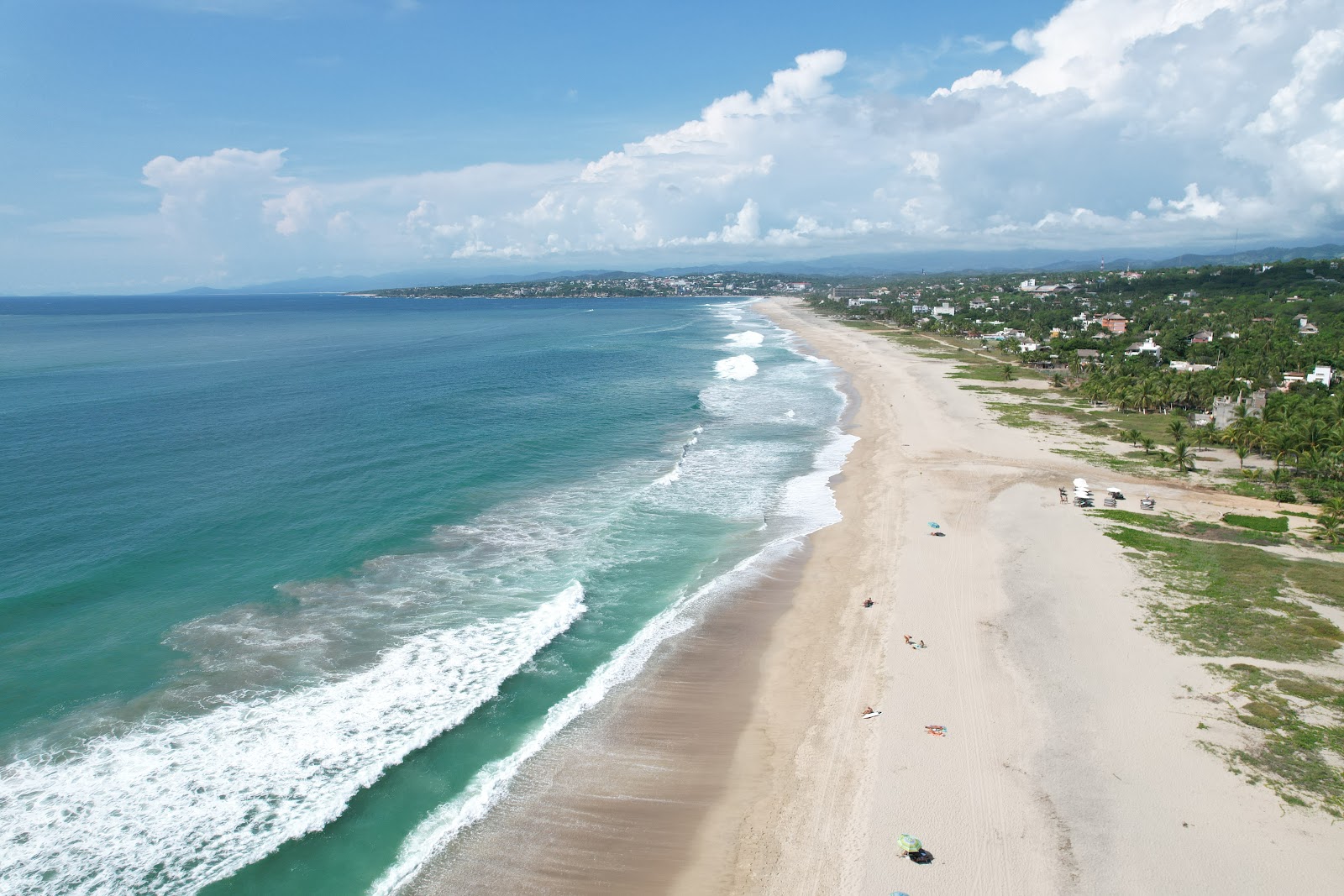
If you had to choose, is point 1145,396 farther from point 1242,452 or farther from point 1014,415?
point 1242,452

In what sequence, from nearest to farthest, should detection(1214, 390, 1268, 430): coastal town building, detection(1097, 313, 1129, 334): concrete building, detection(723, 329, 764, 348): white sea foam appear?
detection(1214, 390, 1268, 430): coastal town building, detection(1097, 313, 1129, 334): concrete building, detection(723, 329, 764, 348): white sea foam

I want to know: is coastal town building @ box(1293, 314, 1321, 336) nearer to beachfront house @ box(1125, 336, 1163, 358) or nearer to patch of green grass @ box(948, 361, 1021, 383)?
beachfront house @ box(1125, 336, 1163, 358)

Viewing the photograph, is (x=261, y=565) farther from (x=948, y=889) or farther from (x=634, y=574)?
(x=948, y=889)

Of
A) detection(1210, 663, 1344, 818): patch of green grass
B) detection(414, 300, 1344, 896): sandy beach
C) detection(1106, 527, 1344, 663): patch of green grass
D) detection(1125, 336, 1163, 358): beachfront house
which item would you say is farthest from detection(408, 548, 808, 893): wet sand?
detection(1125, 336, 1163, 358): beachfront house

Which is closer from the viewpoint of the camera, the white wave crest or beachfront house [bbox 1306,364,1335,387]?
the white wave crest

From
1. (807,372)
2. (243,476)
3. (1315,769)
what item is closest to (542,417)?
(243,476)

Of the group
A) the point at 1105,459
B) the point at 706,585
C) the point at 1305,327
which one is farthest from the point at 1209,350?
the point at 706,585

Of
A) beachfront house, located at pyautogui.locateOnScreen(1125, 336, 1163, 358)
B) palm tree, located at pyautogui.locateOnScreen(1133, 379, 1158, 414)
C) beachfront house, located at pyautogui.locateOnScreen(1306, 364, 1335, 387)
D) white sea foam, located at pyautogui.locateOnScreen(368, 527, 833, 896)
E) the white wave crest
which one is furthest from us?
beachfront house, located at pyautogui.locateOnScreen(1125, 336, 1163, 358)
